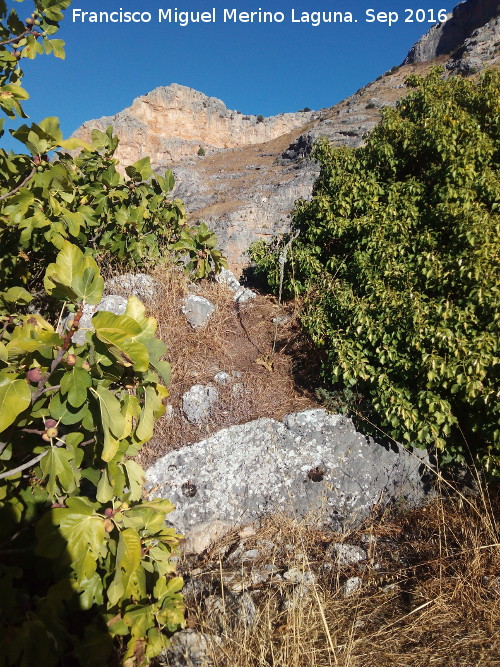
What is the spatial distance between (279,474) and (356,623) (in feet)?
4.20

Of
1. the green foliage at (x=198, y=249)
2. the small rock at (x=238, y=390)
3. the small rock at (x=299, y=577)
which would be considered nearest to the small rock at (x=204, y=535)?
the small rock at (x=299, y=577)

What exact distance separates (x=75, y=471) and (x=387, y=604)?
1752 millimetres

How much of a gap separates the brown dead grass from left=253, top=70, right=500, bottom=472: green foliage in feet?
1.60

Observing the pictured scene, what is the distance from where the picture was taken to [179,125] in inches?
1885

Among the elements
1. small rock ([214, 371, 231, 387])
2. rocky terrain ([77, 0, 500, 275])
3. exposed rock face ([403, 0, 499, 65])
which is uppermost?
exposed rock face ([403, 0, 499, 65])

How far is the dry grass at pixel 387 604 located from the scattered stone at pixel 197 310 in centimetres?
227

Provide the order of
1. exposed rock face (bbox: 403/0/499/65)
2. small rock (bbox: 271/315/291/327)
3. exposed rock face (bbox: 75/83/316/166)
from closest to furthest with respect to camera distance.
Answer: small rock (bbox: 271/315/291/327)
exposed rock face (bbox: 403/0/499/65)
exposed rock face (bbox: 75/83/316/166)

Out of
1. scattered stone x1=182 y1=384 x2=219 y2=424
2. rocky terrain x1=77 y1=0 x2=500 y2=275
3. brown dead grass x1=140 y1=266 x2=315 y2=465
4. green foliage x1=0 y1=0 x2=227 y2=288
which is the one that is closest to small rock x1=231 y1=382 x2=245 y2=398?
brown dead grass x1=140 y1=266 x2=315 y2=465

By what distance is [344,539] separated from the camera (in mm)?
2789

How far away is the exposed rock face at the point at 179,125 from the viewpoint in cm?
4253

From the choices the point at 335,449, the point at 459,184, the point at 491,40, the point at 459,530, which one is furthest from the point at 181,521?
the point at 491,40

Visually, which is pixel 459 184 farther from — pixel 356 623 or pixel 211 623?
pixel 211 623

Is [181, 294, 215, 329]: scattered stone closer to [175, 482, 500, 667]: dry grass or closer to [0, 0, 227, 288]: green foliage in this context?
[0, 0, 227, 288]: green foliage

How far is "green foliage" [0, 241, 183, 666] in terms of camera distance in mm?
1204
